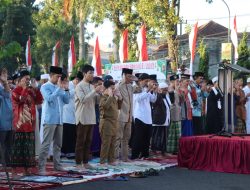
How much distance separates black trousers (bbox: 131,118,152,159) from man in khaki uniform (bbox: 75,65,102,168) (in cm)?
158

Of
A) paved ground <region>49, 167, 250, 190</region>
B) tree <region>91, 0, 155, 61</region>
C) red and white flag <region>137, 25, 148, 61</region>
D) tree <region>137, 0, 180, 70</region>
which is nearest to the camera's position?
paved ground <region>49, 167, 250, 190</region>

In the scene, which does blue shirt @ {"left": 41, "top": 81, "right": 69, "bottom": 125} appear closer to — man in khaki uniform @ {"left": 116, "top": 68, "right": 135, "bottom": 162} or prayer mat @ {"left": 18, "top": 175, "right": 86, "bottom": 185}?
prayer mat @ {"left": 18, "top": 175, "right": 86, "bottom": 185}

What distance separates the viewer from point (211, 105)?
12047mm

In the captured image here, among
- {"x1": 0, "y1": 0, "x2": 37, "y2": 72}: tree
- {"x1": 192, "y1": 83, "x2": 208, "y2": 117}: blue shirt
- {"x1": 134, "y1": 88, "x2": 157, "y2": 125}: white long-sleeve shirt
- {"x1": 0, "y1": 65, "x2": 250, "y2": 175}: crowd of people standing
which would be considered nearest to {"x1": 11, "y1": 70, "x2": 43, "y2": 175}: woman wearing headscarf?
{"x1": 0, "y1": 65, "x2": 250, "y2": 175}: crowd of people standing

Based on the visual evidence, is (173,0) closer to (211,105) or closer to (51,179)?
(211,105)


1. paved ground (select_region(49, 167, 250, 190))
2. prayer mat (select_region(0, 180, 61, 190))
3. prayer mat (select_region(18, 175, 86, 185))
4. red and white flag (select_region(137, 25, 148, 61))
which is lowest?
paved ground (select_region(49, 167, 250, 190))

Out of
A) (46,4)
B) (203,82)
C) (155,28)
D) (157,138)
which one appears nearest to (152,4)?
(155,28)

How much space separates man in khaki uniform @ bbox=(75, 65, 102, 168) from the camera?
29.7 feet

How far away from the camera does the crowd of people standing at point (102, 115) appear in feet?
26.9

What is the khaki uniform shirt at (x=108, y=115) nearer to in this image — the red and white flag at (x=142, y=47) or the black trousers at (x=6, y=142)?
the black trousers at (x=6, y=142)

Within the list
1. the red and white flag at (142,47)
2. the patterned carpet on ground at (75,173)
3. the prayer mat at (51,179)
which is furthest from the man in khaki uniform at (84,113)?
the red and white flag at (142,47)

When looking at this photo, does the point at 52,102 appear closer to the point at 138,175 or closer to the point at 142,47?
the point at 138,175

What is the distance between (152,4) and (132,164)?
42.2 ft

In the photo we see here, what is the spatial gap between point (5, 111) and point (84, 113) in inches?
65.6
